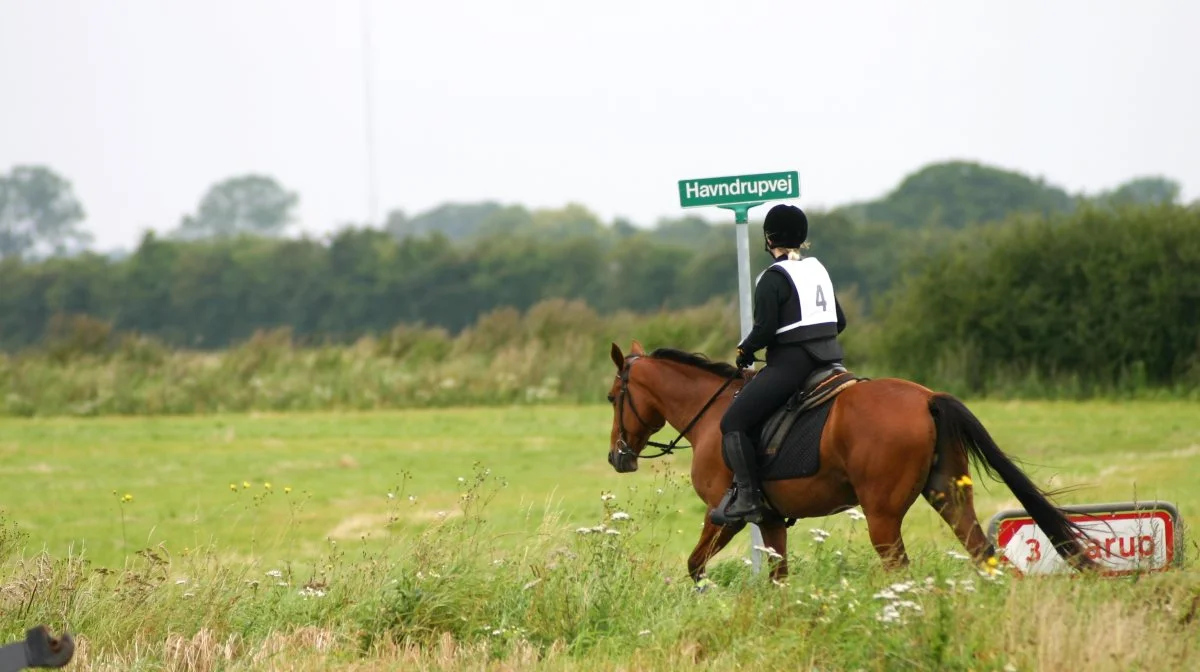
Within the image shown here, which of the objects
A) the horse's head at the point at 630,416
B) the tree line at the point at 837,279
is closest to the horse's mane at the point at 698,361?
the horse's head at the point at 630,416

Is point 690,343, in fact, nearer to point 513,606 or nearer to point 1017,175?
point 513,606

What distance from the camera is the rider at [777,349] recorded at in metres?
8.73

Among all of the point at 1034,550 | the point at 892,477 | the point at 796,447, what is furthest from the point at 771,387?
the point at 1034,550

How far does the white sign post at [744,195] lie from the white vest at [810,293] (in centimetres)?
35

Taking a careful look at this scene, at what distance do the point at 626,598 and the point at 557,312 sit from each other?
2932 centimetres

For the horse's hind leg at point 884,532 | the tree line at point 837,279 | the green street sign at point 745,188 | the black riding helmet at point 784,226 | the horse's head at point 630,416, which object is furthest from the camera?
the tree line at point 837,279

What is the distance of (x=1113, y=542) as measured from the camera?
810 cm

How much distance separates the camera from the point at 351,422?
98.7 feet

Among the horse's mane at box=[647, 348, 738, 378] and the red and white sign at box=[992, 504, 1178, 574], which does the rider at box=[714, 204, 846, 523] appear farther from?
the red and white sign at box=[992, 504, 1178, 574]

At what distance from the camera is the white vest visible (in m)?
8.73

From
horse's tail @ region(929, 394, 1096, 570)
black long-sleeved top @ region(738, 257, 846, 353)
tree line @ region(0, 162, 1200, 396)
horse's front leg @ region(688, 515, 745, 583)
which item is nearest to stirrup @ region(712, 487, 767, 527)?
horse's front leg @ region(688, 515, 745, 583)

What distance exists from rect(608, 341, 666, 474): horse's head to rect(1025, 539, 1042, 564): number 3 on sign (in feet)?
9.16

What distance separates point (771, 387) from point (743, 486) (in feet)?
1.92

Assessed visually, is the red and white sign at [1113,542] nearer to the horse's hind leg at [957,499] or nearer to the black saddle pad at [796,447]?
the horse's hind leg at [957,499]
